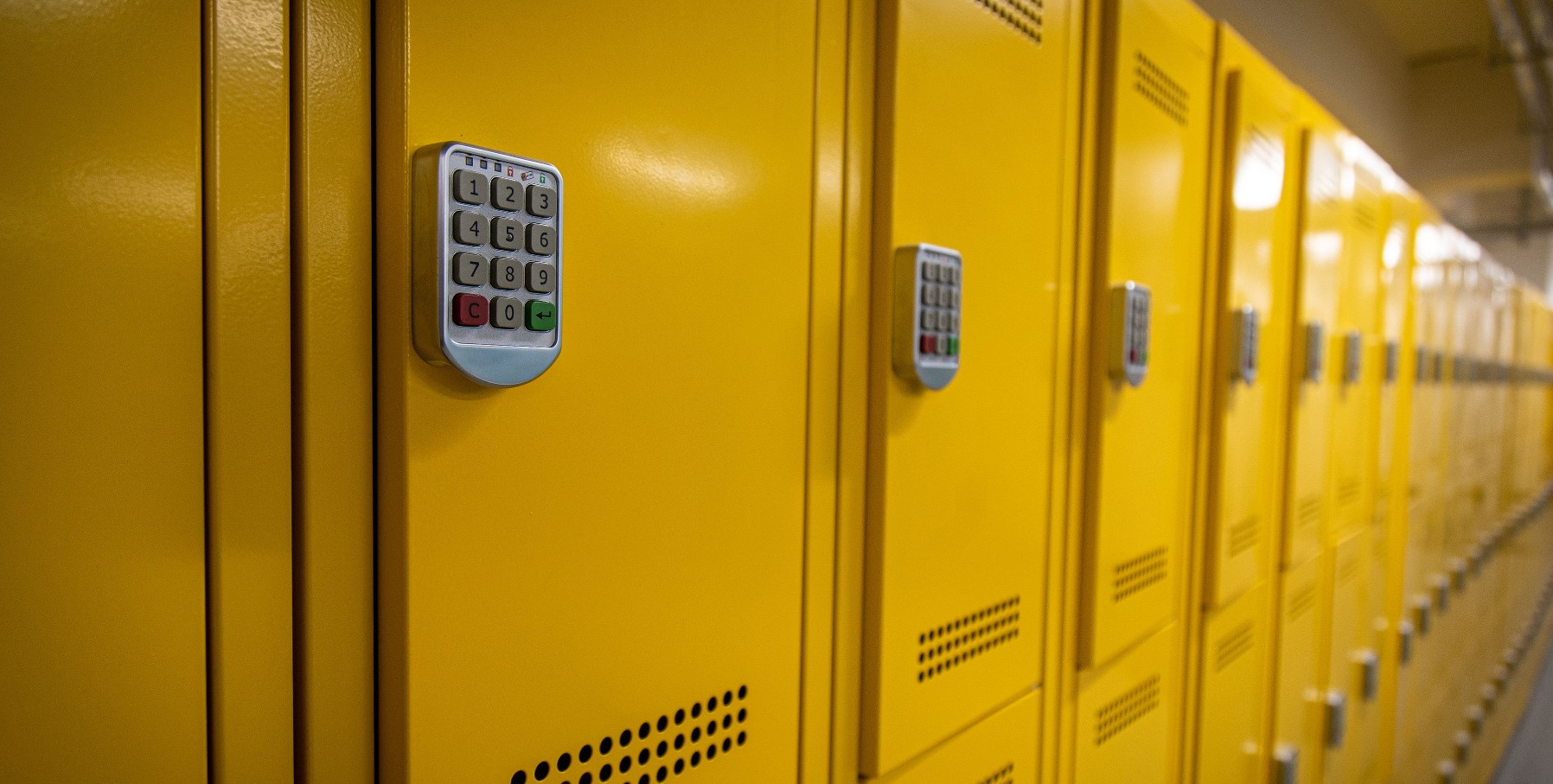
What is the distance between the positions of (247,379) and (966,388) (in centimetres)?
78

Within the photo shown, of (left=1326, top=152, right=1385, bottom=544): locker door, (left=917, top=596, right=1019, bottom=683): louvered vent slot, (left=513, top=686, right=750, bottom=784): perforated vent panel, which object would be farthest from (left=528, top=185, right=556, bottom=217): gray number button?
(left=1326, top=152, right=1385, bottom=544): locker door

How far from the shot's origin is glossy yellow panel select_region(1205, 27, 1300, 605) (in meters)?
1.68

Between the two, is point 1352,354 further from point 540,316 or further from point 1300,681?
point 540,316

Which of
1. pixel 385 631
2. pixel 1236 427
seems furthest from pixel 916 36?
pixel 1236 427

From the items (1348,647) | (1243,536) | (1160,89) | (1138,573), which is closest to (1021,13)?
(1160,89)

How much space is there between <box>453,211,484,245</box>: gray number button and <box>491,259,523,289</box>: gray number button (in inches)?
0.7

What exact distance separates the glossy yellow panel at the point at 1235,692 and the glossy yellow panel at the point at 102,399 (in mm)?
1780

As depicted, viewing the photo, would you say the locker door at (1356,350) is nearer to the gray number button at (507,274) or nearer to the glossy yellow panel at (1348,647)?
the glossy yellow panel at (1348,647)

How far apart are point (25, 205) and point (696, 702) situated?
583mm

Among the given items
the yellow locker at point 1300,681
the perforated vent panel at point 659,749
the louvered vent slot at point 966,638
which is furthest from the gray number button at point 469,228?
the yellow locker at point 1300,681

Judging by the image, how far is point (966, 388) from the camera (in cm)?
105

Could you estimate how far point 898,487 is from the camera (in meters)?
0.96

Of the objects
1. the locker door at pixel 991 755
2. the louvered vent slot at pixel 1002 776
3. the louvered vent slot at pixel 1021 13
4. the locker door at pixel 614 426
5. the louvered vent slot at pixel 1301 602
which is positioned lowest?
the louvered vent slot at pixel 1301 602

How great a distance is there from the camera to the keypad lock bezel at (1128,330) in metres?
1.30
